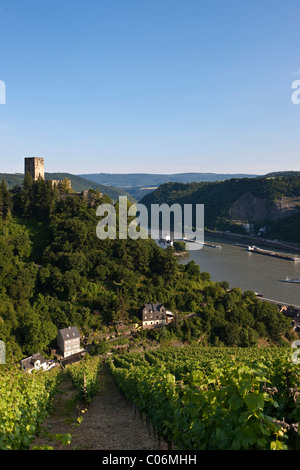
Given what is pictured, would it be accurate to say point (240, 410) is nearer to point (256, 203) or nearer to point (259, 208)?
point (259, 208)

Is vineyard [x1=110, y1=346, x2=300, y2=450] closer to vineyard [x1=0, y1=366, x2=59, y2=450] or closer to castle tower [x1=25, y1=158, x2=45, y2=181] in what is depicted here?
vineyard [x1=0, y1=366, x2=59, y2=450]

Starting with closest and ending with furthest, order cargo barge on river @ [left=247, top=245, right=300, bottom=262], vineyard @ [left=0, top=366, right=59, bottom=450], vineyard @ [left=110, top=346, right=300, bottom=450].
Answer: vineyard @ [left=110, top=346, right=300, bottom=450], vineyard @ [left=0, top=366, right=59, bottom=450], cargo barge on river @ [left=247, top=245, right=300, bottom=262]

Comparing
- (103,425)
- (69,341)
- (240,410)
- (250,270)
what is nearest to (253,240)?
(250,270)

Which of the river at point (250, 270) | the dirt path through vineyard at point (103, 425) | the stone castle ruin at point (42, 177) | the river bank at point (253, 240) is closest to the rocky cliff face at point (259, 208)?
the river bank at point (253, 240)

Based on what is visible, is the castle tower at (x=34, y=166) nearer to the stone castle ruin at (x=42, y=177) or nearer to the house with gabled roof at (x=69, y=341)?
the stone castle ruin at (x=42, y=177)

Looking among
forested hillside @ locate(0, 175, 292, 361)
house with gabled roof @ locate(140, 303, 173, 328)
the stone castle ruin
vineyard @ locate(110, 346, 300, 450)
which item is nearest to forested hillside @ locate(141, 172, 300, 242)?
forested hillside @ locate(0, 175, 292, 361)

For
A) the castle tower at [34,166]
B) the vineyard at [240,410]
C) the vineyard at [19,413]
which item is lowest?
the vineyard at [19,413]

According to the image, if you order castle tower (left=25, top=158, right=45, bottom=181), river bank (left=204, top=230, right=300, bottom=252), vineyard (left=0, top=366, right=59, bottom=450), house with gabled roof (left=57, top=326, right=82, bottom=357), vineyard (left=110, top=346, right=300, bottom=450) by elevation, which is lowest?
house with gabled roof (left=57, top=326, right=82, bottom=357)
